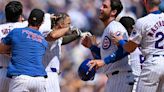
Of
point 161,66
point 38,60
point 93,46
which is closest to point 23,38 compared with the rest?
point 38,60

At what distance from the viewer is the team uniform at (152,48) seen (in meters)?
6.14

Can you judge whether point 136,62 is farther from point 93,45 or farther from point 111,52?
point 93,45

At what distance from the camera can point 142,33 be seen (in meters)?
6.19

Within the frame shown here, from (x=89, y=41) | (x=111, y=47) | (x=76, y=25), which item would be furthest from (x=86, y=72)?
(x=76, y=25)

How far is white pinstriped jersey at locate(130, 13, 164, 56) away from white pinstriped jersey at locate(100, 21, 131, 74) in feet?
1.73

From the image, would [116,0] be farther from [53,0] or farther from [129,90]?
[53,0]

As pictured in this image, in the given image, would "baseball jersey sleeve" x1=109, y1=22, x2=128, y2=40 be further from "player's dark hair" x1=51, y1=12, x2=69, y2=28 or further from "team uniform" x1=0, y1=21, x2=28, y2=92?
"team uniform" x1=0, y1=21, x2=28, y2=92

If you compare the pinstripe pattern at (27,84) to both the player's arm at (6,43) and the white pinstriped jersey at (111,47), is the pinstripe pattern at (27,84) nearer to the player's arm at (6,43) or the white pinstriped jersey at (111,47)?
the player's arm at (6,43)

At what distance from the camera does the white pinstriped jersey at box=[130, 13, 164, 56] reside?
6.17 meters

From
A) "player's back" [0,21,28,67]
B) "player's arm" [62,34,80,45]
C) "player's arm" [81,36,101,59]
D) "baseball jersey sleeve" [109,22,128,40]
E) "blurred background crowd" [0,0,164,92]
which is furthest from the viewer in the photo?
"blurred background crowd" [0,0,164,92]

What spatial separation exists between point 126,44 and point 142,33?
232 mm

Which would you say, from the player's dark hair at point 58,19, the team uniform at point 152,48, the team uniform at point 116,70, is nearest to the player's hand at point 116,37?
the team uniform at point 116,70

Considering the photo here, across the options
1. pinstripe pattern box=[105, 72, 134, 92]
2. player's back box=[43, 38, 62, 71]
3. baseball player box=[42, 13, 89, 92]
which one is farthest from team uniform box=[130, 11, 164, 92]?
player's back box=[43, 38, 62, 71]

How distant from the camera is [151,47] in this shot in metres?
6.23
